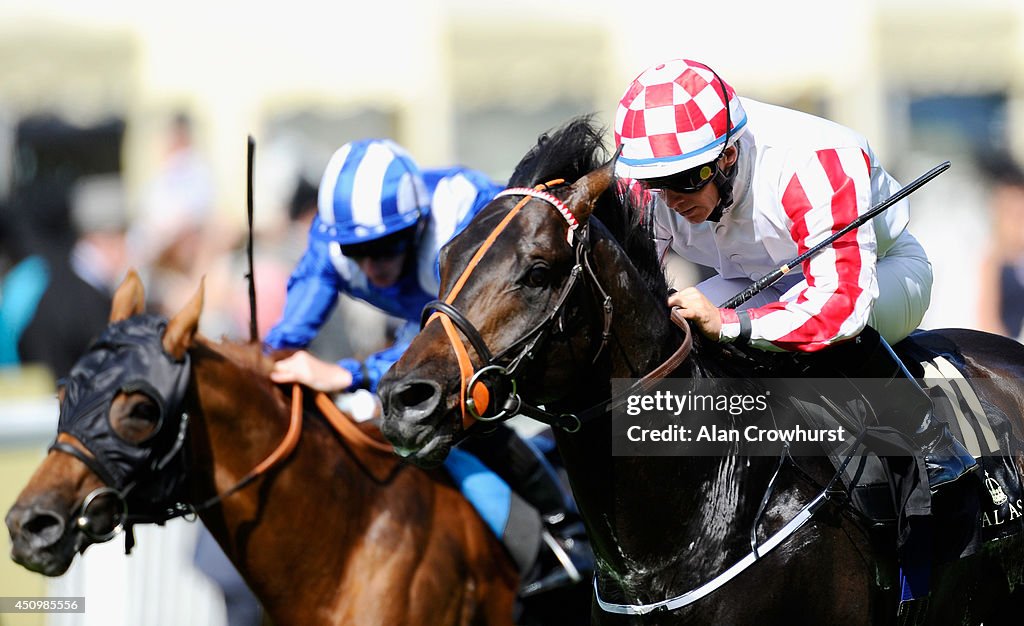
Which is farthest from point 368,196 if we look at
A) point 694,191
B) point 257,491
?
point 694,191

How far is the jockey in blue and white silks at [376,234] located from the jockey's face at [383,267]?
0.03 ft

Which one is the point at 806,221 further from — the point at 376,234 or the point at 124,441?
the point at 124,441

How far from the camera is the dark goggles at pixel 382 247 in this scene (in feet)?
17.5

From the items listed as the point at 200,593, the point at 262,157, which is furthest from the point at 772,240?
the point at 262,157

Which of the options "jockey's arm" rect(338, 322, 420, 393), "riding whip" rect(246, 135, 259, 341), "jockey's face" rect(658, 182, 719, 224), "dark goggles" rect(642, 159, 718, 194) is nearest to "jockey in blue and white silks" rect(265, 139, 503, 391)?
"jockey's arm" rect(338, 322, 420, 393)

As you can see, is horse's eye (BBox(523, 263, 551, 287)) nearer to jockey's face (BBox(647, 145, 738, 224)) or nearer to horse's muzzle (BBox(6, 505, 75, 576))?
jockey's face (BBox(647, 145, 738, 224))

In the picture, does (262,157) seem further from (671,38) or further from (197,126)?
(671,38)

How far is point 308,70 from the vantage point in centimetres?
1472

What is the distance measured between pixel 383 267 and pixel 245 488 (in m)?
1.16

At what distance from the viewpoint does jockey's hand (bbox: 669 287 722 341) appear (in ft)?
12.0

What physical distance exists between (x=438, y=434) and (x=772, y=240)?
1.23 meters

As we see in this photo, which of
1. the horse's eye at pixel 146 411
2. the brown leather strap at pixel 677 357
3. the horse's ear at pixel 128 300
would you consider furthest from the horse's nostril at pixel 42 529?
the brown leather strap at pixel 677 357

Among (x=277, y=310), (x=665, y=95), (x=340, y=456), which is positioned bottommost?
(x=277, y=310)

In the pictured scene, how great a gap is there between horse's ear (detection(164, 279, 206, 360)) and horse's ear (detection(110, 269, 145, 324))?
0.79ft
